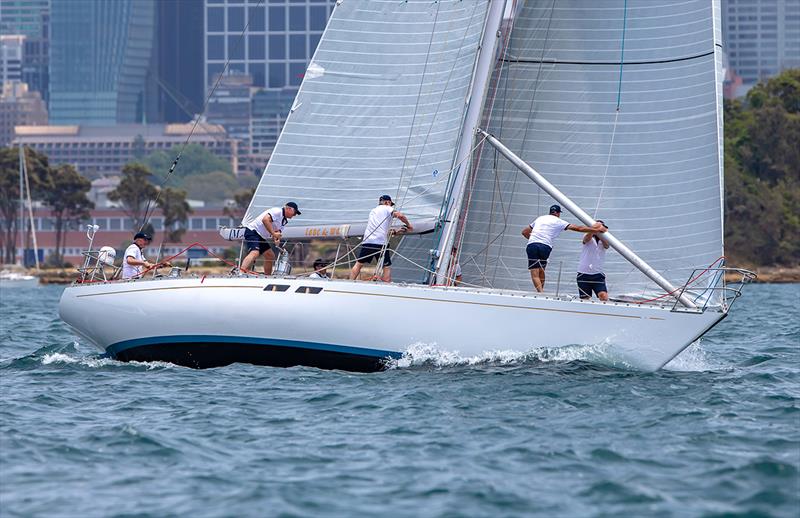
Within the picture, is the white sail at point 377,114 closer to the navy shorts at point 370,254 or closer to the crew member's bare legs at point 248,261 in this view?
the navy shorts at point 370,254

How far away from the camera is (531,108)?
1802 centimetres

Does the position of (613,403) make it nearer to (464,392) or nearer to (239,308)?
(464,392)

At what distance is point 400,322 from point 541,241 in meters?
2.19

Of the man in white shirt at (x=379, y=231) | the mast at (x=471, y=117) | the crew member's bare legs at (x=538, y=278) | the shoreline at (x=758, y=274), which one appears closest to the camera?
the crew member's bare legs at (x=538, y=278)

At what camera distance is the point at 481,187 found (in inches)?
712

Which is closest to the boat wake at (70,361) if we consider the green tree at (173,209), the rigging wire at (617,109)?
the rigging wire at (617,109)

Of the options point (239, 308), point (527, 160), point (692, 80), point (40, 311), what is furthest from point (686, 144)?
point (40, 311)

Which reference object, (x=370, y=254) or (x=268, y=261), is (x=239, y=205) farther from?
(x=370, y=254)

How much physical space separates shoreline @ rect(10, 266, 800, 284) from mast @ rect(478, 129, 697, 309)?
4070 cm

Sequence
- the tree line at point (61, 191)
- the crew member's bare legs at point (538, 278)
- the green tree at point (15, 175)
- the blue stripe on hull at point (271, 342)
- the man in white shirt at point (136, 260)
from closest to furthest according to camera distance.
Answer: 1. the blue stripe on hull at point (271, 342)
2. the crew member's bare legs at point (538, 278)
3. the man in white shirt at point (136, 260)
4. the green tree at point (15, 175)
5. the tree line at point (61, 191)

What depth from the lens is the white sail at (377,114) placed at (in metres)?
17.4

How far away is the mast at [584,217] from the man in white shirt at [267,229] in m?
2.47

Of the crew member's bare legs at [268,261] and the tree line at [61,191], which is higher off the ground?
the tree line at [61,191]

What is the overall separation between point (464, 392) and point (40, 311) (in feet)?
→ 79.6
